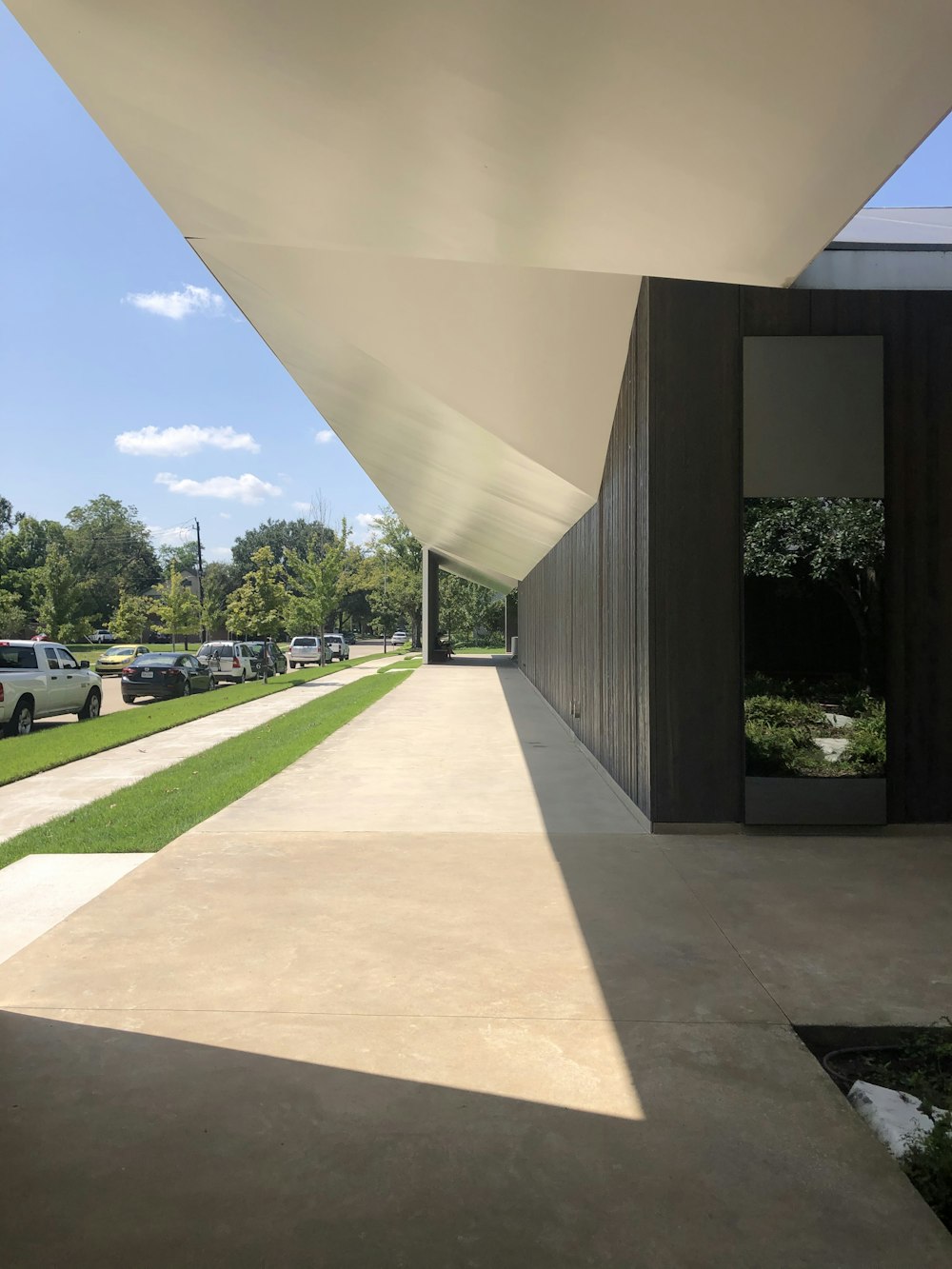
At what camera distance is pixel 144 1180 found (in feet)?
8.62

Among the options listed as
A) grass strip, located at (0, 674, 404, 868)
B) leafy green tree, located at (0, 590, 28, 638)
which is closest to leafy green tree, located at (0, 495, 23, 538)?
leafy green tree, located at (0, 590, 28, 638)

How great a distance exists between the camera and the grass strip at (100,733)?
35.8 ft

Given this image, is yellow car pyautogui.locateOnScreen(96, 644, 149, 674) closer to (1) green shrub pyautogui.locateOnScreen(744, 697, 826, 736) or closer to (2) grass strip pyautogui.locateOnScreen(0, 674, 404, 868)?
(2) grass strip pyautogui.locateOnScreen(0, 674, 404, 868)

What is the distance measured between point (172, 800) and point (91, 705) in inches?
380

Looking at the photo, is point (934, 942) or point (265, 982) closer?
point (265, 982)

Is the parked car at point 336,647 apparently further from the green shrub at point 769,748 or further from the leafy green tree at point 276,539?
the leafy green tree at point 276,539

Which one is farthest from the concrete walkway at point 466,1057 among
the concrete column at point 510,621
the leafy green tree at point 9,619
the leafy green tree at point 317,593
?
the leafy green tree at point 9,619

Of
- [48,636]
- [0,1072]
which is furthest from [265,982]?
[48,636]

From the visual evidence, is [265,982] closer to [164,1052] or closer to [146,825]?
[164,1052]

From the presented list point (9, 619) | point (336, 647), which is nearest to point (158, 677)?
point (336, 647)

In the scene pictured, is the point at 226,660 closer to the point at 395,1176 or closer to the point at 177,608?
the point at 177,608

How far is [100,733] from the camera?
14.0 meters

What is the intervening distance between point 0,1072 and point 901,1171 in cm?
311

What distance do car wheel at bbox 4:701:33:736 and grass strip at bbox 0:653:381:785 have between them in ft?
0.79
